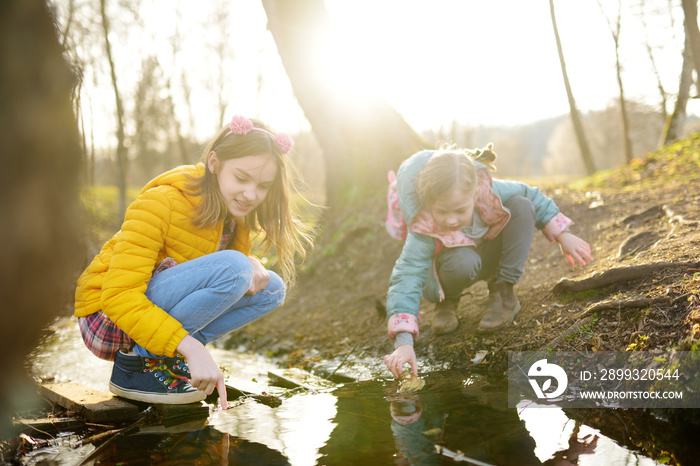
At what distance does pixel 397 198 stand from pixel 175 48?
748 inches

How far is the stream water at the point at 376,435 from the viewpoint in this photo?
195 centimetres

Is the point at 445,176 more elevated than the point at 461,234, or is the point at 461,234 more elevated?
the point at 445,176

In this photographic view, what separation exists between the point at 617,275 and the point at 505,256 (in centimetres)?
68

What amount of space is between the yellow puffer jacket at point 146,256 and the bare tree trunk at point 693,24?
3.64m

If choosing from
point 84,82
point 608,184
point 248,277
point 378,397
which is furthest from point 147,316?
point 608,184

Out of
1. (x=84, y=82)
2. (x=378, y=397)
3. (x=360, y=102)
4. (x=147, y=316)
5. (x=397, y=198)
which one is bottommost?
(x=378, y=397)

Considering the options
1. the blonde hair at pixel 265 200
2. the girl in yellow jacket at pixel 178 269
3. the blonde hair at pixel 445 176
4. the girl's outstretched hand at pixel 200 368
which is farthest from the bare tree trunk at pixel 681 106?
the girl's outstretched hand at pixel 200 368

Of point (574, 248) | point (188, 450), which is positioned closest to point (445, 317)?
point (574, 248)

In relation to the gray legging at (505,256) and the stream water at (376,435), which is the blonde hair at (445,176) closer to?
the gray legging at (505,256)

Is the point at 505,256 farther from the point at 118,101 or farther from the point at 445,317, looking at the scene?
the point at 118,101

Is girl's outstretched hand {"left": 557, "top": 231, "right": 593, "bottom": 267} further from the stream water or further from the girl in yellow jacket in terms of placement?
the girl in yellow jacket

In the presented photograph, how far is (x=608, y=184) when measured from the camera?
Answer: 8.16 meters

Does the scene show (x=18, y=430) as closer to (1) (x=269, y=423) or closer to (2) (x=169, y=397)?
(2) (x=169, y=397)

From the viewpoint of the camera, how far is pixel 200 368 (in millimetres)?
2221
